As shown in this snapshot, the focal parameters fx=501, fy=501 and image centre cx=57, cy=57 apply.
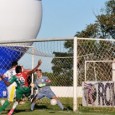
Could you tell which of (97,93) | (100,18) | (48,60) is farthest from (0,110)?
(100,18)

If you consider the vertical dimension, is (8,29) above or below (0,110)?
above

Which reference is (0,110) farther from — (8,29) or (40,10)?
(40,10)

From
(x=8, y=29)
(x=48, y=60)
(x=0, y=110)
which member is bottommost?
(x=0, y=110)

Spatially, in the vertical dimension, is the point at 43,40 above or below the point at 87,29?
below

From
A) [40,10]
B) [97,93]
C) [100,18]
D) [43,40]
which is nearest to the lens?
[43,40]

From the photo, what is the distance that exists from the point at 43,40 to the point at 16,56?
11.6 metres

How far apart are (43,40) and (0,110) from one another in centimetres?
317

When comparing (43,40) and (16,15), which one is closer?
(43,40)

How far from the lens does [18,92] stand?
14742 mm

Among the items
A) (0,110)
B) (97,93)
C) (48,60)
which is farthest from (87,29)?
(0,110)

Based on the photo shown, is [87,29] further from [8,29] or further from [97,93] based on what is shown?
[97,93]

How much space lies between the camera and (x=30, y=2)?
96.8ft

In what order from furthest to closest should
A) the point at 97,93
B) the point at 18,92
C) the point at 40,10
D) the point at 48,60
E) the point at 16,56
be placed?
the point at 40,10
the point at 16,56
the point at 48,60
the point at 97,93
the point at 18,92

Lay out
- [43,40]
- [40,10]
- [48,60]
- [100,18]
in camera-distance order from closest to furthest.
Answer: [43,40] → [48,60] → [40,10] → [100,18]
